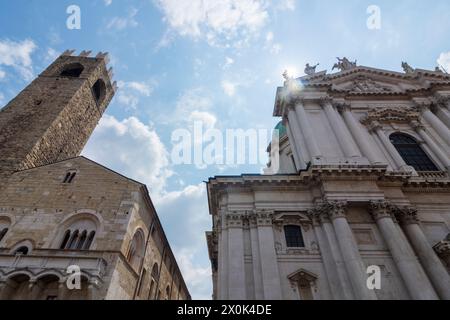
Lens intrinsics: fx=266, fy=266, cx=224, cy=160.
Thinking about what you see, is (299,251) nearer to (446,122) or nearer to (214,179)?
(214,179)

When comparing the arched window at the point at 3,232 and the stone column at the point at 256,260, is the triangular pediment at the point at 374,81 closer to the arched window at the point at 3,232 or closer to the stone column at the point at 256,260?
the stone column at the point at 256,260

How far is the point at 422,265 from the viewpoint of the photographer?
11.6 meters

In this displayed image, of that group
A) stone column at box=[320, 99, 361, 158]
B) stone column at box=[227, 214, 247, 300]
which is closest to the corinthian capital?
stone column at box=[320, 99, 361, 158]

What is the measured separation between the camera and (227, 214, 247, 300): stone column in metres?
10.9

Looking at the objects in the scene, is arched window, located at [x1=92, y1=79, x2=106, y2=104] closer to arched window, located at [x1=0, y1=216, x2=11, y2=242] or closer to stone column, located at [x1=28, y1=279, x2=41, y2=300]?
arched window, located at [x1=0, y1=216, x2=11, y2=242]

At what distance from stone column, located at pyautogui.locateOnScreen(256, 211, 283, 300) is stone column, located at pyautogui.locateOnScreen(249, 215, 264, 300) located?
25 cm

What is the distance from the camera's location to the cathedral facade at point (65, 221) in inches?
426

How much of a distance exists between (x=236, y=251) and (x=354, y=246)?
5.13 meters

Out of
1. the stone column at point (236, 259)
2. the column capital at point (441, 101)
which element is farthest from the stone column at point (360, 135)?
the stone column at point (236, 259)

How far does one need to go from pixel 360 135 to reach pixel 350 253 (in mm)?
9166

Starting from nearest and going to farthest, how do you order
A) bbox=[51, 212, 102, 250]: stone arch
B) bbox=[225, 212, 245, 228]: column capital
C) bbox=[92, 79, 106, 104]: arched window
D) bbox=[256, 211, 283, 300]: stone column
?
bbox=[256, 211, 283, 300]: stone column → bbox=[51, 212, 102, 250]: stone arch → bbox=[225, 212, 245, 228]: column capital → bbox=[92, 79, 106, 104]: arched window

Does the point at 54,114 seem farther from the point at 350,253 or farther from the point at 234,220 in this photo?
the point at 350,253

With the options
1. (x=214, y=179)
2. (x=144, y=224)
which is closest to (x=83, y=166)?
(x=144, y=224)

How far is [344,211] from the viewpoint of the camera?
12.7 m
